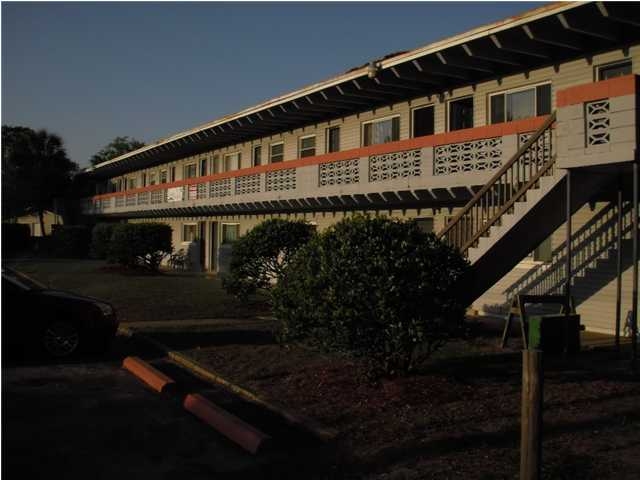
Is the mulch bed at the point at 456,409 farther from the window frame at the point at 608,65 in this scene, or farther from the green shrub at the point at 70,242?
the green shrub at the point at 70,242

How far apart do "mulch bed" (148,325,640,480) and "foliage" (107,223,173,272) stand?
16.9 meters

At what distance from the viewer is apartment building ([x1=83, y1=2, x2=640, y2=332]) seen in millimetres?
10406

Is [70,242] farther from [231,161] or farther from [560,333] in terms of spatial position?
[560,333]

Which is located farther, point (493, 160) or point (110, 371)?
point (493, 160)

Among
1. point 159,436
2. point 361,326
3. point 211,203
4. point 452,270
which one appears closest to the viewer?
point 159,436

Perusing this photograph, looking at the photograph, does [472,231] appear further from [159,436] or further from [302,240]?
[159,436]

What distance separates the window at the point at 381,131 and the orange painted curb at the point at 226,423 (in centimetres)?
1234

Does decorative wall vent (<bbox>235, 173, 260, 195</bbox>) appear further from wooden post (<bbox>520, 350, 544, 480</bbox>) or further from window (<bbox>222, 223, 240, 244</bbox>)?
wooden post (<bbox>520, 350, 544, 480</bbox>)

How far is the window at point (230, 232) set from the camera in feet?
92.4

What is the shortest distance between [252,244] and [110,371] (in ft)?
21.0

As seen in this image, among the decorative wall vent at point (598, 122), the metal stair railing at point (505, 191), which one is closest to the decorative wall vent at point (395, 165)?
the metal stair railing at point (505, 191)

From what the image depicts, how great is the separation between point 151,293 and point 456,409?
14.3 m

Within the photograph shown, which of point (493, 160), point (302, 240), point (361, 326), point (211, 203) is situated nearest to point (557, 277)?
point (493, 160)

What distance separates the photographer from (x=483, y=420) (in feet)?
21.5
